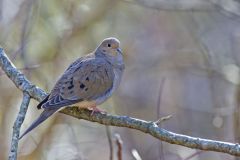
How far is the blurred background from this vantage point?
6.10 m

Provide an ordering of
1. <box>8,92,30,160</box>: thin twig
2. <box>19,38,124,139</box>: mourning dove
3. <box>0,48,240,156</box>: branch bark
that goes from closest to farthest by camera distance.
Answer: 1. <box>8,92,30,160</box>: thin twig
2. <box>0,48,240,156</box>: branch bark
3. <box>19,38,124,139</box>: mourning dove

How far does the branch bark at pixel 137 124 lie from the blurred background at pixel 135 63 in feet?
2.93

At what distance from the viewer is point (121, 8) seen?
7.81 meters

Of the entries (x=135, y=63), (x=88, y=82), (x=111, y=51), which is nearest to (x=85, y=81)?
(x=88, y=82)

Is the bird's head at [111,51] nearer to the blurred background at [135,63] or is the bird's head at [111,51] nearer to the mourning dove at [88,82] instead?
the mourning dove at [88,82]

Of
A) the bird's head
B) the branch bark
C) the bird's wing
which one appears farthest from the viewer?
the bird's head

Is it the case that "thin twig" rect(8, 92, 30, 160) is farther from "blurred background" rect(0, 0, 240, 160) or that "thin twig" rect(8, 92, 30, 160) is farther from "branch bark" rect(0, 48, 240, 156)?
"blurred background" rect(0, 0, 240, 160)

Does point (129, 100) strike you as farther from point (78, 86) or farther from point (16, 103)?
point (78, 86)

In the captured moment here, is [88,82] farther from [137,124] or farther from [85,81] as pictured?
[137,124]

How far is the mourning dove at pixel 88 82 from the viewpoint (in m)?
4.31

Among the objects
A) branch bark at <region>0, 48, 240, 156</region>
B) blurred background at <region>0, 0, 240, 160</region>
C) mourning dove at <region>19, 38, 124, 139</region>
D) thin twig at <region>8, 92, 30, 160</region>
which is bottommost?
blurred background at <region>0, 0, 240, 160</region>

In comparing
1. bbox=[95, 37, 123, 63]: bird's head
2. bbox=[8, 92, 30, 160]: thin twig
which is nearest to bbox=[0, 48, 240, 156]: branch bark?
bbox=[8, 92, 30, 160]: thin twig

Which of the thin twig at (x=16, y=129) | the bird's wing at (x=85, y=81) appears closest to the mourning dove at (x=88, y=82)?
the bird's wing at (x=85, y=81)

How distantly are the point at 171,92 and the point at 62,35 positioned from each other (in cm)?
288
